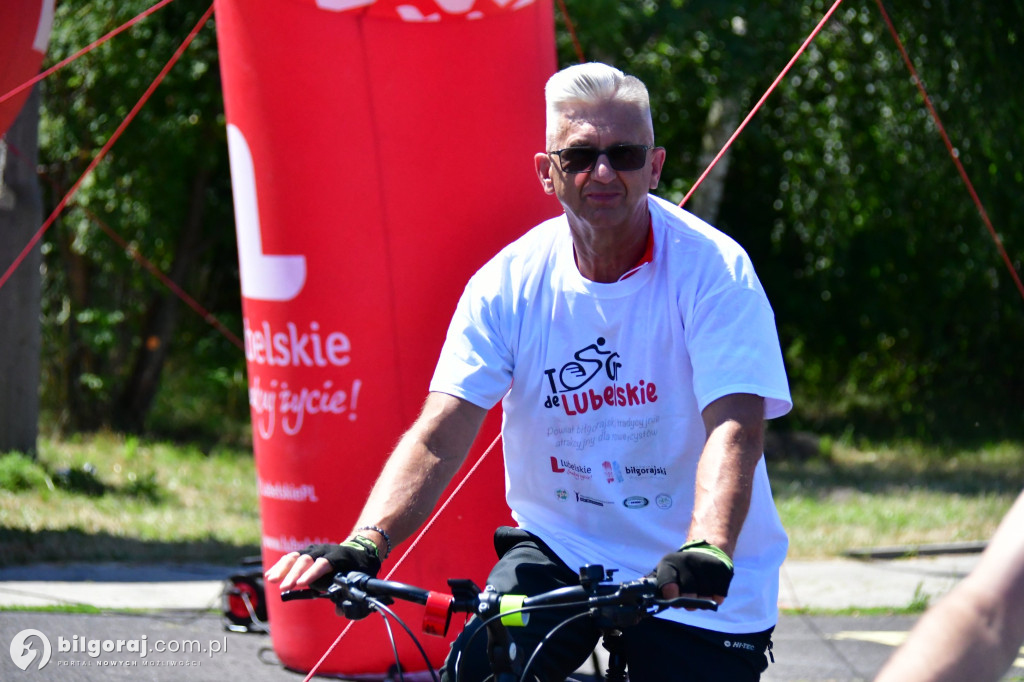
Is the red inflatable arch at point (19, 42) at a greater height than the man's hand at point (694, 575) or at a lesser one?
greater

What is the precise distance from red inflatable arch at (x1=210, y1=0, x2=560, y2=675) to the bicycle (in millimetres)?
2022

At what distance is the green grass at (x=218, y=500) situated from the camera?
23.9 feet

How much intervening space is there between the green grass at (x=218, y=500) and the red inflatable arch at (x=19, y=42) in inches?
101

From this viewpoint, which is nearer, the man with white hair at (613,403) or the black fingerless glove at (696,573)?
the black fingerless glove at (696,573)

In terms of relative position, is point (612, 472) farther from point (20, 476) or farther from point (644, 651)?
point (20, 476)

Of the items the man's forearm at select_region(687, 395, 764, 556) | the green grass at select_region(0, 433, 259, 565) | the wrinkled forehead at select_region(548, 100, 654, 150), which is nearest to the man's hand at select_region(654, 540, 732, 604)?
the man's forearm at select_region(687, 395, 764, 556)

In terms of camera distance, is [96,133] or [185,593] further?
[96,133]

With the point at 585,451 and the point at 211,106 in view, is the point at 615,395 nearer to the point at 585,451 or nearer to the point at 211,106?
the point at 585,451

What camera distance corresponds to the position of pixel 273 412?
4.49m

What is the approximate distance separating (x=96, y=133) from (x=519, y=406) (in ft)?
32.5

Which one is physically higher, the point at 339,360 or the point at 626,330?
the point at 626,330

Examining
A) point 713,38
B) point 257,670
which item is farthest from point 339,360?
point 713,38

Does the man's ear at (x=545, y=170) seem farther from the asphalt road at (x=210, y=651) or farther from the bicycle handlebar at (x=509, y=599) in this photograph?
the asphalt road at (x=210, y=651)

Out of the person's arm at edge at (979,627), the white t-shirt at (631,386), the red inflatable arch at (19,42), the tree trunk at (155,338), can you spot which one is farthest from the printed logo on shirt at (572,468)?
the tree trunk at (155,338)
